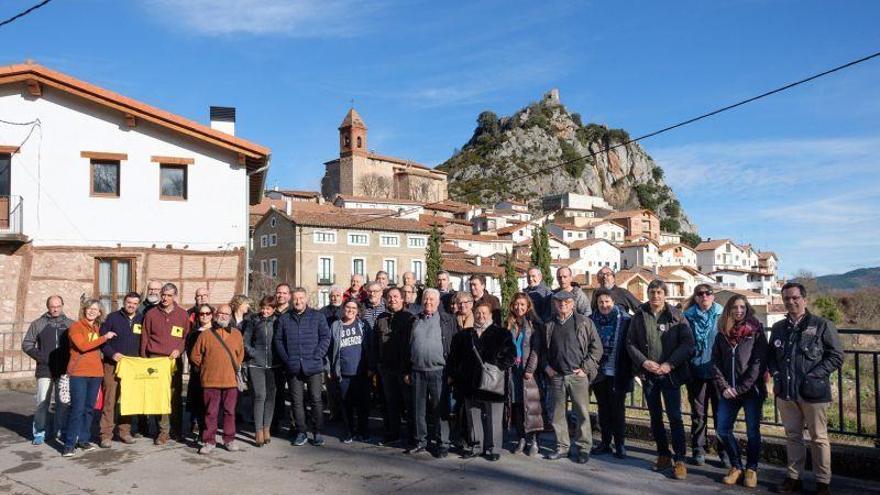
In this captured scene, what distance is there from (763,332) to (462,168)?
372 ft

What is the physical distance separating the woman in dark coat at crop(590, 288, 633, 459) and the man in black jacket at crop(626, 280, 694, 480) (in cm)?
Answer: 25

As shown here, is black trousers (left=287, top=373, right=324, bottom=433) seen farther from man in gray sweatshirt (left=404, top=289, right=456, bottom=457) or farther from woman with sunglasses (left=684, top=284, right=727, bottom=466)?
woman with sunglasses (left=684, top=284, right=727, bottom=466)

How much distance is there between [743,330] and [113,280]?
12631 millimetres

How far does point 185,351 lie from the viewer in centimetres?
824

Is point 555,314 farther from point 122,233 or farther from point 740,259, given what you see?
point 740,259

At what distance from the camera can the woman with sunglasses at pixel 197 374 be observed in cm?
760

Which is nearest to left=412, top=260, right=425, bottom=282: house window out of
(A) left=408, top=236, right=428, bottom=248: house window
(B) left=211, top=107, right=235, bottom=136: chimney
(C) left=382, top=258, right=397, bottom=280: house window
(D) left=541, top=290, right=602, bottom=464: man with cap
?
(A) left=408, top=236, right=428, bottom=248: house window

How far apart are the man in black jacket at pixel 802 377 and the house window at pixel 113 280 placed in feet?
41.5

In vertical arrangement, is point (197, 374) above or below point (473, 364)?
below

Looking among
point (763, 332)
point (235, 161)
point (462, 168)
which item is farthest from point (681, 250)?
point (763, 332)

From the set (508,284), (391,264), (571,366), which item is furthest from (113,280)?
(508,284)

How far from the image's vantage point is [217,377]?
7297 millimetres

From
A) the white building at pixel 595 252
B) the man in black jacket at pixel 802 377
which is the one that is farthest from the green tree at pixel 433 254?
the man in black jacket at pixel 802 377

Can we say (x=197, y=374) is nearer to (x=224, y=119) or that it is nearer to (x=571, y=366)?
(x=571, y=366)
